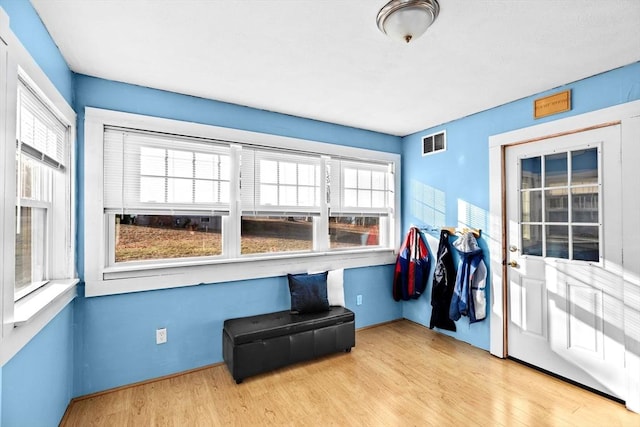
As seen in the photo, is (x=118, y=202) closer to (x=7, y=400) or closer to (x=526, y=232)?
(x=7, y=400)

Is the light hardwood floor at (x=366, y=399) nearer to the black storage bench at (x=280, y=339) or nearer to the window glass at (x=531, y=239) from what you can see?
the black storage bench at (x=280, y=339)

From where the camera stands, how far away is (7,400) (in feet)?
4.37

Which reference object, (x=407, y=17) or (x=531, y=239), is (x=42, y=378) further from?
(x=531, y=239)

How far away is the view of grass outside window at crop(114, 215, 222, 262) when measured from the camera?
2.52 metres

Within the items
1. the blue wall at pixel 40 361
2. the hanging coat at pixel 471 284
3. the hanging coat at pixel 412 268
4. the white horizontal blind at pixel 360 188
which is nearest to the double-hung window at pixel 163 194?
the blue wall at pixel 40 361

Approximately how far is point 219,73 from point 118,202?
130 centimetres

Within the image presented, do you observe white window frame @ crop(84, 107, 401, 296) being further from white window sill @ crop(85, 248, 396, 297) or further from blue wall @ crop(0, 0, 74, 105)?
blue wall @ crop(0, 0, 74, 105)

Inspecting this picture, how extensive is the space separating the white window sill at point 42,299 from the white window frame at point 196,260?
21cm

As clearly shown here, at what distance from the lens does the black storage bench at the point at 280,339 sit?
2.50m

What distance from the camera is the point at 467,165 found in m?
3.25

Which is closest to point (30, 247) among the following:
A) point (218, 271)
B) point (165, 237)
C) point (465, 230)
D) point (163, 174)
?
point (165, 237)

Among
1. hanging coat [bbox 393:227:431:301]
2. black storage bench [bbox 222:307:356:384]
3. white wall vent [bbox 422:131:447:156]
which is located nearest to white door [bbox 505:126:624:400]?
white wall vent [bbox 422:131:447:156]

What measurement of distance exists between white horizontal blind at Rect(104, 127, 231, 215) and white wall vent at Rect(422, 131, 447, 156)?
2348mm

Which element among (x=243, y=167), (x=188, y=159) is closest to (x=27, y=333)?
(x=188, y=159)
